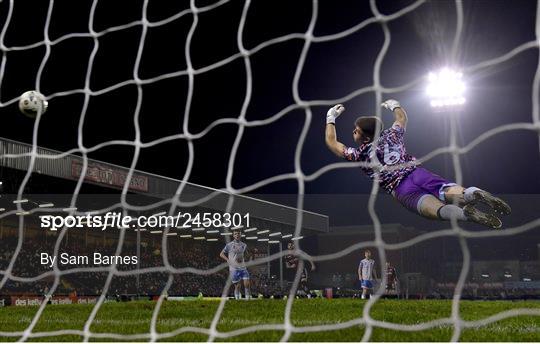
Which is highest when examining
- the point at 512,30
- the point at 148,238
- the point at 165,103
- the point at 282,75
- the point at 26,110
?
the point at 512,30

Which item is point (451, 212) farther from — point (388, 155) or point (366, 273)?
point (366, 273)

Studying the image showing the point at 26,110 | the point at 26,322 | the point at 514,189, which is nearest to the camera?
the point at 26,110

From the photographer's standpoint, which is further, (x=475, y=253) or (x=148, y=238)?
(x=475, y=253)

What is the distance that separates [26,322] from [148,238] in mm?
22180

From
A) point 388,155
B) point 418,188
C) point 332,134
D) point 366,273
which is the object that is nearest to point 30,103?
point 332,134

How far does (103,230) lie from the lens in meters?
24.6

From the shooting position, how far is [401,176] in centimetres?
328

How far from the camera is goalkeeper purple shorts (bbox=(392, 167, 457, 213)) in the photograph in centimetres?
317

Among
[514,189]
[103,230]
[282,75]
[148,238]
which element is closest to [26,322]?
[282,75]

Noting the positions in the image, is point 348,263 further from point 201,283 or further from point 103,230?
point 103,230

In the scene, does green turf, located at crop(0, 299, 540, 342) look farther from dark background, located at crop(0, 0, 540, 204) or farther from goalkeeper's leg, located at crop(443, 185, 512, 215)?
dark background, located at crop(0, 0, 540, 204)

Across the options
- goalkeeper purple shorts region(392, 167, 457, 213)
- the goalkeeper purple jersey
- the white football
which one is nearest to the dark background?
the white football

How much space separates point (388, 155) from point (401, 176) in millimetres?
152

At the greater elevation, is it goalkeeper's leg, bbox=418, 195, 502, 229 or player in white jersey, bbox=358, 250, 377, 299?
player in white jersey, bbox=358, 250, 377, 299
